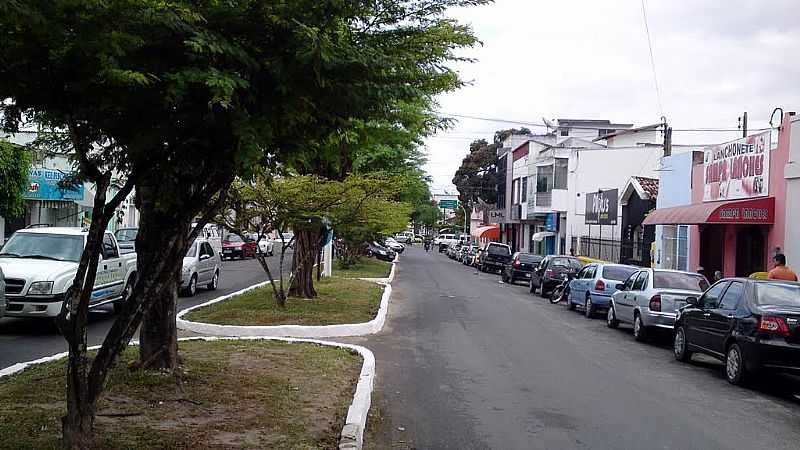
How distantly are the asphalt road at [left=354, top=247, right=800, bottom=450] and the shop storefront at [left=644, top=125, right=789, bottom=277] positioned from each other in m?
6.73

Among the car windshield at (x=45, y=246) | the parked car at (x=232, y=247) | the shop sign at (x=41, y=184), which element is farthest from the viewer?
the parked car at (x=232, y=247)

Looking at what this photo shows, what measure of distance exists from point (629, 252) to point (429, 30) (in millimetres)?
31732

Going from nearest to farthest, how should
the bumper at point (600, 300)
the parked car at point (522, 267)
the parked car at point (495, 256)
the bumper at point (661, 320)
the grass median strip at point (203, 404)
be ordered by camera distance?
the grass median strip at point (203, 404) < the bumper at point (661, 320) < the bumper at point (600, 300) < the parked car at point (522, 267) < the parked car at point (495, 256)

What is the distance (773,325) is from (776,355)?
1.32 feet

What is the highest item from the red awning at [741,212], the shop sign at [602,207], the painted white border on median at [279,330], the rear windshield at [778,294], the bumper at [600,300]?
the shop sign at [602,207]

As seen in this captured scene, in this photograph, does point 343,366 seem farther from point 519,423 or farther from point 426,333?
point 426,333

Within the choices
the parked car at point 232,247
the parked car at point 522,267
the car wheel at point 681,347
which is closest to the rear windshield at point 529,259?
the parked car at point 522,267

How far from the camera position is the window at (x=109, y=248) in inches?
627

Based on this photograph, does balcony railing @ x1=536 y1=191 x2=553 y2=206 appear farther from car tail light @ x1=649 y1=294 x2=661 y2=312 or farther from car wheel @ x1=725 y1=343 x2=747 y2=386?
car wheel @ x1=725 y1=343 x2=747 y2=386

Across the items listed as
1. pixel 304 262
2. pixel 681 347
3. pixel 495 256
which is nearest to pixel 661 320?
pixel 681 347

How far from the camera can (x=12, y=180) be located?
2773cm

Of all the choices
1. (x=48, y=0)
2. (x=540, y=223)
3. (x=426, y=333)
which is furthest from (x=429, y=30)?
(x=540, y=223)

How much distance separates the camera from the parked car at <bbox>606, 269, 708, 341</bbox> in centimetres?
1638

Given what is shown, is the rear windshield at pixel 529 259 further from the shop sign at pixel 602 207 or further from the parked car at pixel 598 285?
the parked car at pixel 598 285
